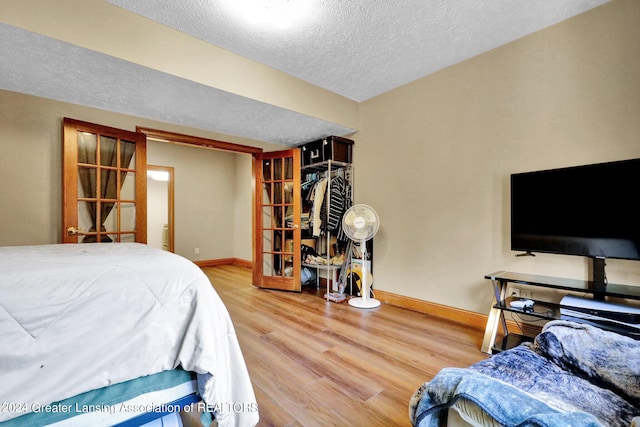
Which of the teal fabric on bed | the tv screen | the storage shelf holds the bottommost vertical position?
the teal fabric on bed

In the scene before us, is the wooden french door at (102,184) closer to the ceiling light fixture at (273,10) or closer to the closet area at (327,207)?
the ceiling light fixture at (273,10)

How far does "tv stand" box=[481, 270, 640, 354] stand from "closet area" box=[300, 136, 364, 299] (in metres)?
1.76

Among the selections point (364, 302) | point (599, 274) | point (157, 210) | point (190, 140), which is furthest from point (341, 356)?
point (157, 210)

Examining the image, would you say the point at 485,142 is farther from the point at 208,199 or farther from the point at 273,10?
the point at 208,199

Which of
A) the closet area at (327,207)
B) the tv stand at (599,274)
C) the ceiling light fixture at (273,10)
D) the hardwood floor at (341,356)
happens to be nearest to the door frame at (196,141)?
the closet area at (327,207)

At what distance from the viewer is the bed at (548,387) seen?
0.74 m

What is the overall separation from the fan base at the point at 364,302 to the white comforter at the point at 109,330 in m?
2.14

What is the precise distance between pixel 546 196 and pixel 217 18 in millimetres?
2851

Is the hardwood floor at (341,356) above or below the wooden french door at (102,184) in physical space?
below

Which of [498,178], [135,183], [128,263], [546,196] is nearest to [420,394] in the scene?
[128,263]

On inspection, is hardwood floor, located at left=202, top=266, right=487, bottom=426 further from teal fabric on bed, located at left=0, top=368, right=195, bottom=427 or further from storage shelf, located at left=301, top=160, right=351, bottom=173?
storage shelf, located at left=301, top=160, right=351, bottom=173

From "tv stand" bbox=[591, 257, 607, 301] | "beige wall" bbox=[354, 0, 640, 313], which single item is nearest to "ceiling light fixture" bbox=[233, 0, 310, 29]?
"beige wall" bbox=[354, 0, 640, 313]

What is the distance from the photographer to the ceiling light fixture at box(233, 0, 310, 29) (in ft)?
6.26

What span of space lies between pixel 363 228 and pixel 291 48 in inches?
77.7
